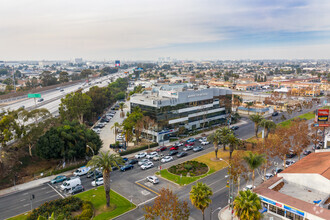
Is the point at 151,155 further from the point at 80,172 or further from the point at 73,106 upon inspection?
the point at 73,106

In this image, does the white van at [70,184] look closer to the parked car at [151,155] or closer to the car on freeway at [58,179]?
the car on freeway at [58,179]

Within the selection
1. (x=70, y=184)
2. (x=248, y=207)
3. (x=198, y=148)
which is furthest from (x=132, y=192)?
(x=198, y=148)

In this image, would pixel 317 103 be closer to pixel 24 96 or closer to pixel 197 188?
pixel 197 188

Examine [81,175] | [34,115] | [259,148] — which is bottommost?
[81,175]

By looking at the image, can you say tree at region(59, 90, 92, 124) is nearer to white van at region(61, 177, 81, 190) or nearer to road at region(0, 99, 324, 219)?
road at region(0, 99, 324, 219)

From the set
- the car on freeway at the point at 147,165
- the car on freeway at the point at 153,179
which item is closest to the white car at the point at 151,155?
the car on freeway at the point at 147,165

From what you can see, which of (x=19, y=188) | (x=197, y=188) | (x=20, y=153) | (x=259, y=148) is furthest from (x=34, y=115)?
(x=259, y=148)

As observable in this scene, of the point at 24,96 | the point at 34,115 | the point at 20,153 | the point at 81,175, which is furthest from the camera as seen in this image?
the point at 24,96
